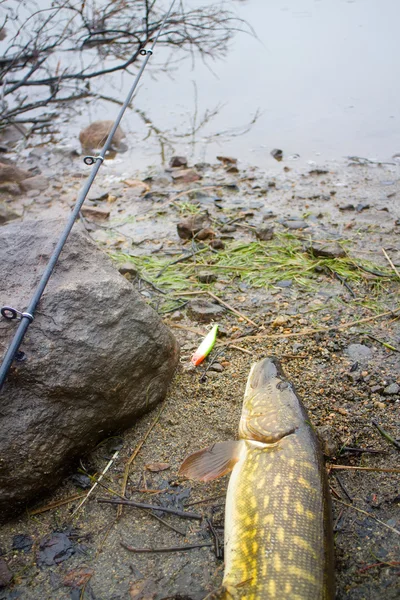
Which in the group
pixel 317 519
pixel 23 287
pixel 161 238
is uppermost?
pixel 23 287

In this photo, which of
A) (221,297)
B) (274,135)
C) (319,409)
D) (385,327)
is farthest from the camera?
(274,135)

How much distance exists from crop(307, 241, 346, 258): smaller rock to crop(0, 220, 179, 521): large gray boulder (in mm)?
2261

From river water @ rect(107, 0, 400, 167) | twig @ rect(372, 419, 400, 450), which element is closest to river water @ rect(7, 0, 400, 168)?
river water @ rect(107, 0, 400, 167)

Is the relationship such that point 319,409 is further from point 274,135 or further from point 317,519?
point 274,135

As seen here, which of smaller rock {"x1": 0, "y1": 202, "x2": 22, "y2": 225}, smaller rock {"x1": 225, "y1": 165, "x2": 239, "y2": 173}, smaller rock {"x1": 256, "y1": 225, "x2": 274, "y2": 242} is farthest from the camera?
smaller rock {"x1": 225, "y1": 165, "x2": 239, "y2": 173}

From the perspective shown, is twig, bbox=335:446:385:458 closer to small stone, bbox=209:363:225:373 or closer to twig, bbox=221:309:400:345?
small stone, bbox=209:363:225:373

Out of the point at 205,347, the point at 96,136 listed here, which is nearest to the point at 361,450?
the point at 205,347

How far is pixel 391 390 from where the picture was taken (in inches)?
143

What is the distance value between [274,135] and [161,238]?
358cm

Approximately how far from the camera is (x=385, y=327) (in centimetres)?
430

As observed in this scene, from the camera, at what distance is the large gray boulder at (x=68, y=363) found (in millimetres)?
2938

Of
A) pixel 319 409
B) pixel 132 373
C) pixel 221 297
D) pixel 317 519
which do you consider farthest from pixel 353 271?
pixel 317 519

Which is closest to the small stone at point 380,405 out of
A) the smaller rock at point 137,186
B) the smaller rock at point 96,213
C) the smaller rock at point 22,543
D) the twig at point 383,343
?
the twig at point 383,343

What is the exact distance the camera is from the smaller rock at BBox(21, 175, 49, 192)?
23.4 ft
